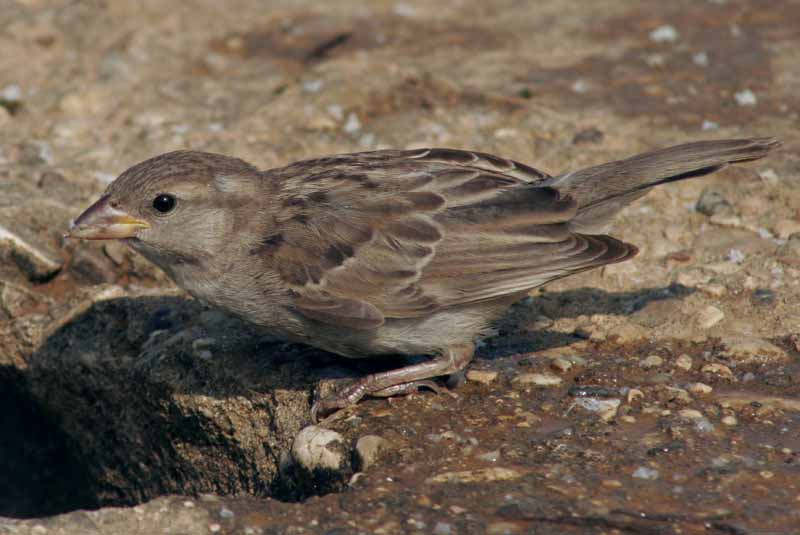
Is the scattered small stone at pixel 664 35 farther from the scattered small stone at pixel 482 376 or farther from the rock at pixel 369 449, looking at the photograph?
the rock at pixel 369 449

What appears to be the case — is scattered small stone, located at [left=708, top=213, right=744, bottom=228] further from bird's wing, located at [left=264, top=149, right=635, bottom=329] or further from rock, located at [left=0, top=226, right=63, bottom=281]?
rock, located at [left=0, top=226, right=63, bottom=281]

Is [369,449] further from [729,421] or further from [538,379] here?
[729,421]

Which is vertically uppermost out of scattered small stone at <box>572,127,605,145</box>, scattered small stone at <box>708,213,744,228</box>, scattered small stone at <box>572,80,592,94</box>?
scattered small stone at <box>572,80,592,94</box>

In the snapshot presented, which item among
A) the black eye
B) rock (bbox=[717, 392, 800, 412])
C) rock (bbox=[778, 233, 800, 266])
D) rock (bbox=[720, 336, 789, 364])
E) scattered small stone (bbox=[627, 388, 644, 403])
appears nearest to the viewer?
rock (bbox=[717, 392, 800, 412])

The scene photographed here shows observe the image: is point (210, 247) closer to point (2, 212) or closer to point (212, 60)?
point (2, 212)

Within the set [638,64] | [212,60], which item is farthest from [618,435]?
[212,60]

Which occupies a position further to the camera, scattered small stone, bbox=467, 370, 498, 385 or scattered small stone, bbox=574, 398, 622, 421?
scattered small stone, bbox=467, 370, 498, 385

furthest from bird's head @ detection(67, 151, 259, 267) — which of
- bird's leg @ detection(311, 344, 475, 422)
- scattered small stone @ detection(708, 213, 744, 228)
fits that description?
scattered small stone @ detection(708, 213, 744, 228)
